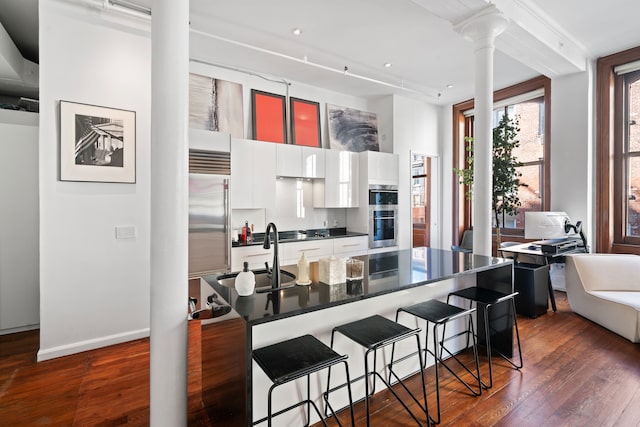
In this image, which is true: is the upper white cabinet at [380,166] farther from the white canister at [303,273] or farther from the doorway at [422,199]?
the white canister at [303,273]

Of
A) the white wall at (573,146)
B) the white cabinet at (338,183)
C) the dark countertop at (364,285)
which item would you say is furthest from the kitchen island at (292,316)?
the white wall at (573,146)

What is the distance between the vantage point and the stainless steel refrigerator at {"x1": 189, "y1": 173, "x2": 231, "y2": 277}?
11.7ft

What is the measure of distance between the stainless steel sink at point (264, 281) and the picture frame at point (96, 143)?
5.86 ft

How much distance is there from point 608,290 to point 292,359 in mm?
3827

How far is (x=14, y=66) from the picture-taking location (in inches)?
136

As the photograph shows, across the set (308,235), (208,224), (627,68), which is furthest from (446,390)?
(627,68)

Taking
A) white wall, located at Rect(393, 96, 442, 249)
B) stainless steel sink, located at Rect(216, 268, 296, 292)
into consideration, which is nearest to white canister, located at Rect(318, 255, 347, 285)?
stainless steel sink, located at Rect(216, 268, 296, 292)

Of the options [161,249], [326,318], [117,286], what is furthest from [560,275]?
[117,286]

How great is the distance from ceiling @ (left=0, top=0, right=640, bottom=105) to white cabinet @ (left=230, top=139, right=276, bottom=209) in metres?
1.18

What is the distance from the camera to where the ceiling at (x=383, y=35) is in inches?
124

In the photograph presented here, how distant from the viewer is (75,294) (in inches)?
114

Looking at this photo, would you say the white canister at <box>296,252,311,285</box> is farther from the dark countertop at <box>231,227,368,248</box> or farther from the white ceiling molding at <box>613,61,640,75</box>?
the white ceiling molding at <box>613,61,640,75</box>

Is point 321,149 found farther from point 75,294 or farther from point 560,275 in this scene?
point 560,275

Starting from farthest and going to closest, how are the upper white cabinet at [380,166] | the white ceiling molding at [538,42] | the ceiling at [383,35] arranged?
the upper white cabinet at [380,166] → the white ceiling molding at [538,42] → the ceiling at [383,35]
